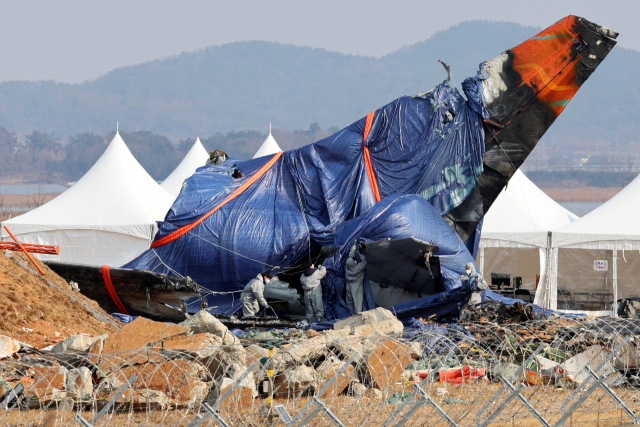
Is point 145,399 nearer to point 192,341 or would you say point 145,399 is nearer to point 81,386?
point 81,386

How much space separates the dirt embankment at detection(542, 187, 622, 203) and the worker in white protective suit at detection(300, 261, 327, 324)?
113632 millimetres

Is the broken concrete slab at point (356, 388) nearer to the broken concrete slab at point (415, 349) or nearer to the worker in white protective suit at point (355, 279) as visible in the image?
the broken concrete slab at point (415, 349)

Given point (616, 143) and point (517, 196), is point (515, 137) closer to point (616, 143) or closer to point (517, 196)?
point (517, 196)

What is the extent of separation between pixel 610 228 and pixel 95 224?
1354 centimetres

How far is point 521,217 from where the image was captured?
20.1 meters

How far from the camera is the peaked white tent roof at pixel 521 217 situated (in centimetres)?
1921

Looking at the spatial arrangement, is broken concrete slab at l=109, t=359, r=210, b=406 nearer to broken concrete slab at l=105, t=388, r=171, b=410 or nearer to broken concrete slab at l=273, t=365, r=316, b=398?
broken concrete slab at l=105, t=388, r=171, b=410

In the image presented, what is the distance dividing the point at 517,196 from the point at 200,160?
14.9 metres

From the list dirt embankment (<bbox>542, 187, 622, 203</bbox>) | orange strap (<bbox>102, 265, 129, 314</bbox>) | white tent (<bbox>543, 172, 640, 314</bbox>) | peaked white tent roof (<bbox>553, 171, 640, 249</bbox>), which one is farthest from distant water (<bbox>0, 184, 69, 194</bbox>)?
peaked white tent roof (<bbox>553, 171, 640, 249</bbox>)

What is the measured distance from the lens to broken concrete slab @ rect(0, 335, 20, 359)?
999 centimetres

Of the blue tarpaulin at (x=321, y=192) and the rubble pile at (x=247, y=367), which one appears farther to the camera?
the blue tarpaulin at (x=321, y=192)

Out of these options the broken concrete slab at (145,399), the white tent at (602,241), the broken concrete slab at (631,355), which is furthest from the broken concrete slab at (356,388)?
the white tent at (602,241)

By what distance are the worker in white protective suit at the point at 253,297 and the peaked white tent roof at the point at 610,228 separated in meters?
7.49

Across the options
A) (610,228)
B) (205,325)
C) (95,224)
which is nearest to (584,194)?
(610,228)
